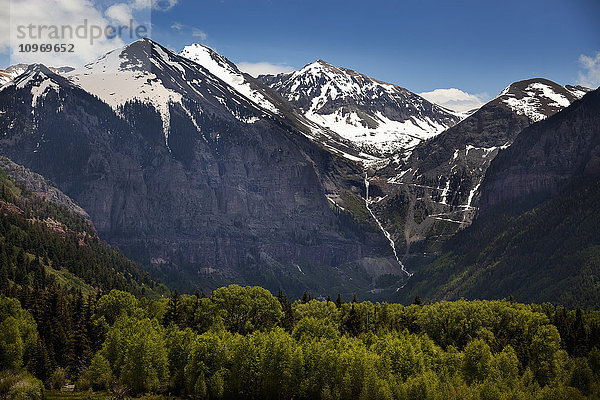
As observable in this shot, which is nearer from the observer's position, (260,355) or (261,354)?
(261,354)

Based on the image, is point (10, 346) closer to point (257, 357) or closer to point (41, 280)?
A: point (257, 357)

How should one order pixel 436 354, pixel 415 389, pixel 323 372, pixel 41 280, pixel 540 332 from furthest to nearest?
pixel 41 280, pixel 540 332, pixel 436 354, pixel 323 372, pixel 415 389

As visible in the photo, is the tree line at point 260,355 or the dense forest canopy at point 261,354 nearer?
the dense forest canopy at point 261,354

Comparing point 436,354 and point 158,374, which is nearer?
point 158,374

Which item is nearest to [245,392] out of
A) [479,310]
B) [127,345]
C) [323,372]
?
[323,372]

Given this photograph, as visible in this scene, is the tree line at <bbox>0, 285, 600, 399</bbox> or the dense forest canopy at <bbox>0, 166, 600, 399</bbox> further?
the tree line at <bbox>0, 285, 600, 399</bbox>

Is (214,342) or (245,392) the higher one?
(214,342)

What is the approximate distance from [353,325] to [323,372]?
38962 millimetres

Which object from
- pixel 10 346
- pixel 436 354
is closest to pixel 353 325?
pixel 436 354

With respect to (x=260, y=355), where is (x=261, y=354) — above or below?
above

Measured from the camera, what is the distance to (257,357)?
106312 millimetres

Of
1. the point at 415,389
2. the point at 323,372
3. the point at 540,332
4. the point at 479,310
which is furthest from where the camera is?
the point at 479,310

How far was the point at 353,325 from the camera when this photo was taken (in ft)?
464

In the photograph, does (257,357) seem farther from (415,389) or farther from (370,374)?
(415,389)
